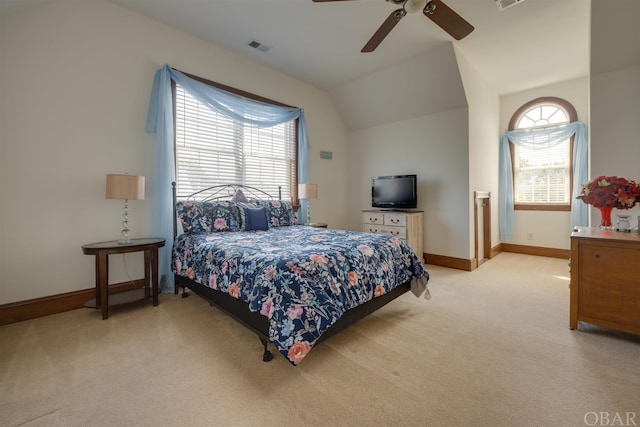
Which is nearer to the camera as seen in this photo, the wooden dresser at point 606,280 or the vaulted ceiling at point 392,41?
the wooden dresser at point 606,280

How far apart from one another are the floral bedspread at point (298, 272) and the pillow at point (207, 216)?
0.56ft

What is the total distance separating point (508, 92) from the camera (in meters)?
5.28

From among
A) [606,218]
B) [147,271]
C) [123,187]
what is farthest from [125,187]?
[606,218]

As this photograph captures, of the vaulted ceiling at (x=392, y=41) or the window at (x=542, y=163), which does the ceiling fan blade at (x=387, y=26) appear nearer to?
the vaulted ceiling at (x=392, y=41)

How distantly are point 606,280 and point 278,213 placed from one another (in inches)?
131

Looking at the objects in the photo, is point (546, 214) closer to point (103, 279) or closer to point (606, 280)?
point (606, 280)

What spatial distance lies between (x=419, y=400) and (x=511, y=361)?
84 cm

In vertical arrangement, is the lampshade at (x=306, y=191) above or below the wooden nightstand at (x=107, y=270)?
above

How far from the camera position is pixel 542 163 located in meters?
5.06

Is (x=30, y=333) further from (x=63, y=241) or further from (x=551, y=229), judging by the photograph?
(x=551, y=229)

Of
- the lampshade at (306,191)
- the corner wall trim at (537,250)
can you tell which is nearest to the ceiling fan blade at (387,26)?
the lampshade at (306,191)

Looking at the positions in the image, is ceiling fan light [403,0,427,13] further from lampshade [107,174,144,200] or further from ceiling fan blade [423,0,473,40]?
lampshade [107,174,144,200]

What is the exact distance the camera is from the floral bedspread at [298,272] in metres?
1.63

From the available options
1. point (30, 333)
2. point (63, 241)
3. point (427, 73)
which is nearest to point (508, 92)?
point (427, 73)
